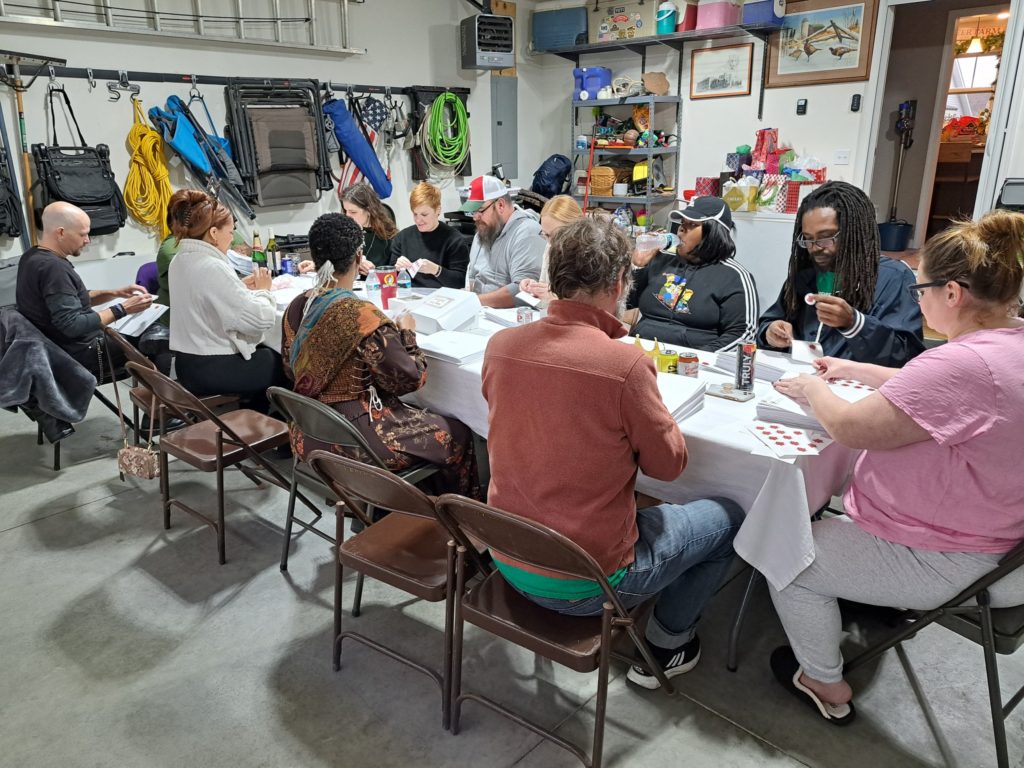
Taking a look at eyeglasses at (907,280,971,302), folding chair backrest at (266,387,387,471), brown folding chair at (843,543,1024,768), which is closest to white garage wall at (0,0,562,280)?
folding chair backrest at (266,387,387,471)

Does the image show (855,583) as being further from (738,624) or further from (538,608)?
(538,608)

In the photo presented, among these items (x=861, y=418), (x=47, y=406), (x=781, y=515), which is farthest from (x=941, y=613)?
(x=47, y=406)

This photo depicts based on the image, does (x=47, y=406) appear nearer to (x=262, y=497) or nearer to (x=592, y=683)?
(x=262, y=497)

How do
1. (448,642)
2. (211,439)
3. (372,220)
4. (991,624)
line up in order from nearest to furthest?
(991,624)
(448,642)
(211,439)
(372,220)

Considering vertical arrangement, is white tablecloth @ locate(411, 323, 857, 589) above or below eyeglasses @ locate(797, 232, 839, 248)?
below

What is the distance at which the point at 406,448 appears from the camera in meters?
2.38

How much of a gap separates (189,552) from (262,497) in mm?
451

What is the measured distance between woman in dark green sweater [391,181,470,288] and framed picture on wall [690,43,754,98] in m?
3.25

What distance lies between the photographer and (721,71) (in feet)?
20.2

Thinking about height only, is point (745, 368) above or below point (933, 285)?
below

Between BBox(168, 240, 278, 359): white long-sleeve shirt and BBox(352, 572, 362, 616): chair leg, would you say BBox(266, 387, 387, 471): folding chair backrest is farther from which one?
BBox(168, 240, 278, 359): white long-sleeve shirt

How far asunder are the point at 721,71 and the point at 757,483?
5.36 metres

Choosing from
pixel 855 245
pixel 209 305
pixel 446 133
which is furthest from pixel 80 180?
pixel 855 245

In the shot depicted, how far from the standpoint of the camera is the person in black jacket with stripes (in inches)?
113
